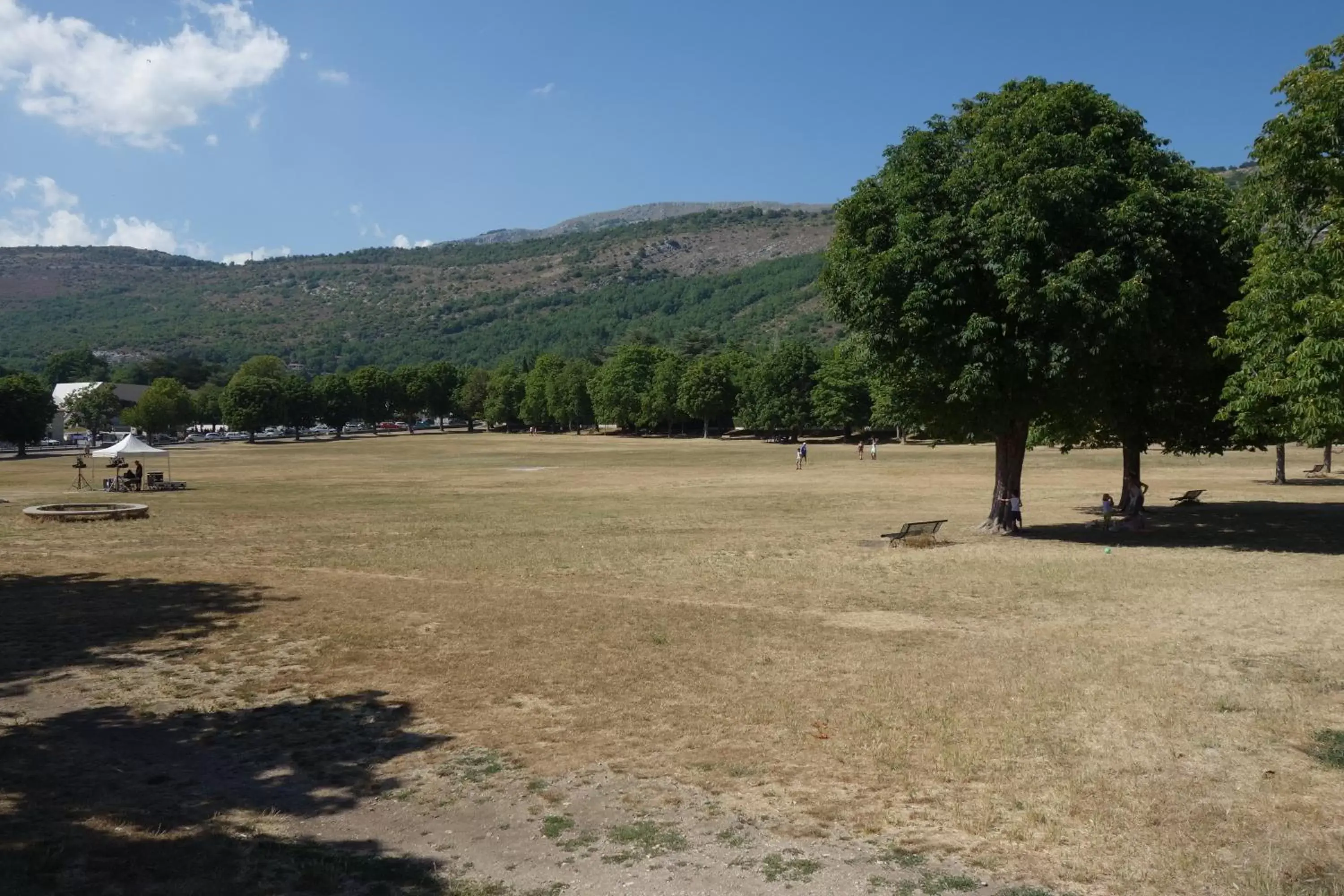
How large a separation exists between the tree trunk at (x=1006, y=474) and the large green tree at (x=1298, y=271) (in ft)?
19.7

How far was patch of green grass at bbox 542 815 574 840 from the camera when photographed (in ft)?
23.9

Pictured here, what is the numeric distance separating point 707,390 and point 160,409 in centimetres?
7519

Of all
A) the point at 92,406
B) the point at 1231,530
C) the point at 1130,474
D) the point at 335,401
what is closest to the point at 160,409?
the point at 92,406

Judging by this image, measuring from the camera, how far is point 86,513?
96.7 ft

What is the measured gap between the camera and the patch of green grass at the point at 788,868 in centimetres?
648

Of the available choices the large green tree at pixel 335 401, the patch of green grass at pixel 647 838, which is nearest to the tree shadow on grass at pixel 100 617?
the patch of green grass at pixel 647 838

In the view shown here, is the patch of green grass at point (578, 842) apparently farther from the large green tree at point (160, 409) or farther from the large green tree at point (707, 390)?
the large green tree at point (160, 409)

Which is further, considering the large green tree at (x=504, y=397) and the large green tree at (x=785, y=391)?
the large green tree at (x=504, y=397)

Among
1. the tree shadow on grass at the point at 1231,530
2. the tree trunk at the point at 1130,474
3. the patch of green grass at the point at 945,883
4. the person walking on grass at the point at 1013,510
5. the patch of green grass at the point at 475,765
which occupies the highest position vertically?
the tree trunk at the point at 1130,474

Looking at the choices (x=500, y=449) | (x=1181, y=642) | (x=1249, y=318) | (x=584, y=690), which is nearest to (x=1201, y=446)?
(x=1249, y=318)

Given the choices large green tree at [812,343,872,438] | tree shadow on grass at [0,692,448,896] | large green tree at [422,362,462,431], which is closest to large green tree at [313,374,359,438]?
large green tree at [422,362,462,431]

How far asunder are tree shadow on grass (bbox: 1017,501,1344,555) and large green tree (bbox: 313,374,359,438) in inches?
5370

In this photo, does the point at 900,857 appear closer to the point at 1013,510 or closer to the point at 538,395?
the point at 1013,510

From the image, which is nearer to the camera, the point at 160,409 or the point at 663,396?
the point at 663,396
